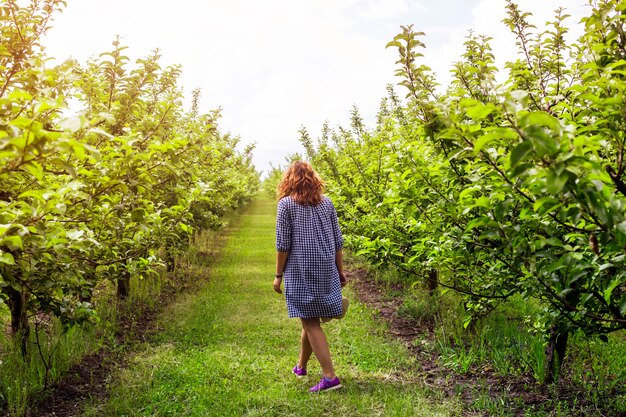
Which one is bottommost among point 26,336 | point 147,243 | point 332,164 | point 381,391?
point 381,391

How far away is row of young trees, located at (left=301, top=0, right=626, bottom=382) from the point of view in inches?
64.7

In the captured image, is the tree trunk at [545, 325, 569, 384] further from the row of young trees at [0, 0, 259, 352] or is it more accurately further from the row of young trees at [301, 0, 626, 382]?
the row of young trees at [0, 0, 259, 352]

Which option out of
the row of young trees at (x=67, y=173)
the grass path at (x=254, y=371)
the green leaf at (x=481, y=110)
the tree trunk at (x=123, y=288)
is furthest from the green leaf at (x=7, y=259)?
the tree trunk at (x=123, y=288)

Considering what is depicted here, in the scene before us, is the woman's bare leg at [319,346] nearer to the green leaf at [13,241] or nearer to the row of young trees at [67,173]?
the row of young trees at [67,173]

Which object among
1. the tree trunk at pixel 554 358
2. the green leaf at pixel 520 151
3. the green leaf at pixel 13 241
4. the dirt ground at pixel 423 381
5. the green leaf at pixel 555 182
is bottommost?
the dirt ground at pixel 423 381

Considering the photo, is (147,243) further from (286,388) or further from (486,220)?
(486,220)

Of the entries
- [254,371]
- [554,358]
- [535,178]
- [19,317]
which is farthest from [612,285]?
[19,317]

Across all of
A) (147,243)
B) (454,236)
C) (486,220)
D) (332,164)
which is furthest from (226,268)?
(486,220)

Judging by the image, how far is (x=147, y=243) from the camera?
15.6ft

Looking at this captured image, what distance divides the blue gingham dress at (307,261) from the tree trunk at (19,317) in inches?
84.6

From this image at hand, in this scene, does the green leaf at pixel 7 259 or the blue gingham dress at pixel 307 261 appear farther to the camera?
the blue gingham dress at pixel 307 261

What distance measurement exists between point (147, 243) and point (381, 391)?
8.28 feet

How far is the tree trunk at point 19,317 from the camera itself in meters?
4.08

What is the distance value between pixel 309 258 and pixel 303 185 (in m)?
0.61
